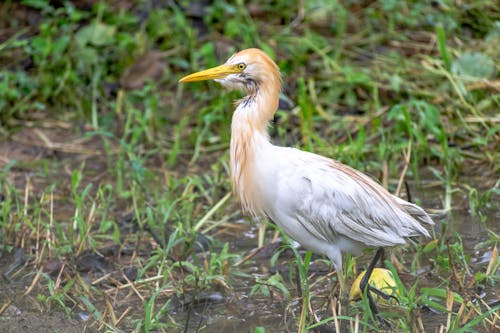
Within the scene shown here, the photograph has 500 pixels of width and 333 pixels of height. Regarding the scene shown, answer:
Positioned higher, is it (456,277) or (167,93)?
(456,277)

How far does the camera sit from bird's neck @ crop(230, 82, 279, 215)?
14.2 ft

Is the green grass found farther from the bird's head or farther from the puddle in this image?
the bird's head

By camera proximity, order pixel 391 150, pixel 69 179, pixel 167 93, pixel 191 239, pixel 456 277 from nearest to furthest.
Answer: pixel 456 277, pixel 191 239, pixel 391 150, pixel 69 179, pixel 167 93

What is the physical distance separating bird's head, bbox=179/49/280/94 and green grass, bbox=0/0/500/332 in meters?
0.52

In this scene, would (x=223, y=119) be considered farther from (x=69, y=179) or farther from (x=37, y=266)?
(x=37, y=266)

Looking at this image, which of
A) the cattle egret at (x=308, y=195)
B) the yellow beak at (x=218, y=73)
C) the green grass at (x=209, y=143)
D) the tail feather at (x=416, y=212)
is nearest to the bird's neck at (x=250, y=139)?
the cattle egret at (x=308, y=195)

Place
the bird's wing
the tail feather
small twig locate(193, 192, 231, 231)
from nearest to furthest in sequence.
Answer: the bird's wing
the tail feather
small twig locate(193, 192, 231, 231)

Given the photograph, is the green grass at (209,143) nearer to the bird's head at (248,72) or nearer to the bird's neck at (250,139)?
the bird's neck at (250,139)

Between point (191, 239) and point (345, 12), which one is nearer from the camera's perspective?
point (191, 239)

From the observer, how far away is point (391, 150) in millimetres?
5902

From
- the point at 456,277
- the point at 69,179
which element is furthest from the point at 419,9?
the point at 456,277

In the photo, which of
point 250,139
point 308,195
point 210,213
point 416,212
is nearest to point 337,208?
point 308,195

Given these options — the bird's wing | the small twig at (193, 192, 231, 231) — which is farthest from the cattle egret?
the small twig at (193, 192, 231, 231)

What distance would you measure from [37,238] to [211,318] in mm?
1256
